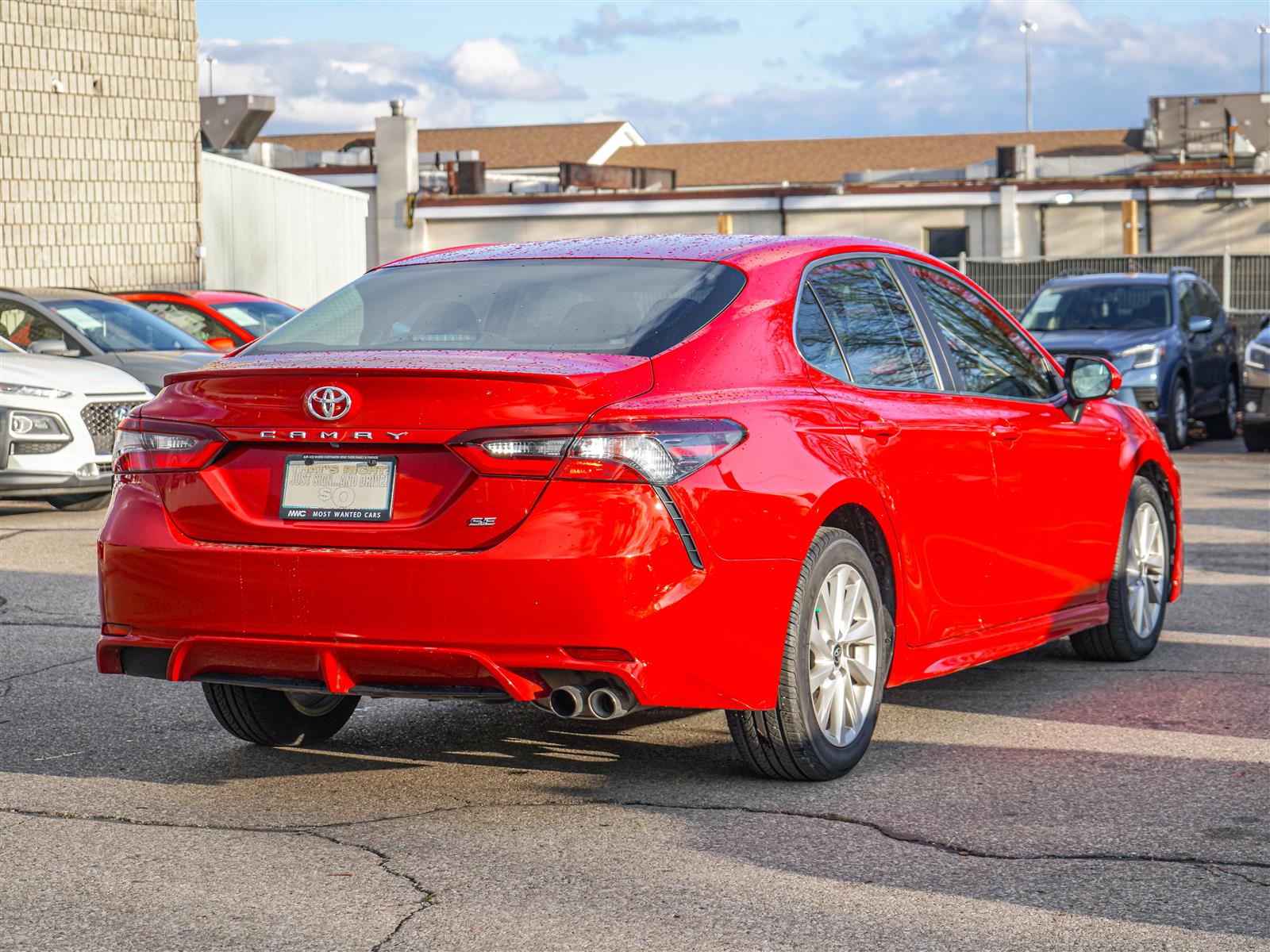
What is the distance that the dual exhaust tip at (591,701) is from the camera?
4945 millimetres

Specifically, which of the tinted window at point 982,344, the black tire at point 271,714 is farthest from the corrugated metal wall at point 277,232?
the black tire at point 271,714

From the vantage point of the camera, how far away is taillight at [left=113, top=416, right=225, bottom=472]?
17.0ft

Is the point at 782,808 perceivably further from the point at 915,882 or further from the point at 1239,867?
the point at 1239,867

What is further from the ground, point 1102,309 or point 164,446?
point 1102,309

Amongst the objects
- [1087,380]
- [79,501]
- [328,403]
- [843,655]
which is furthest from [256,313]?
[328,403]

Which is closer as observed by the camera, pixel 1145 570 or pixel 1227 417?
pixel 1145 570

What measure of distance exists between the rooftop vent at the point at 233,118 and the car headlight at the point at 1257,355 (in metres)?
27.1

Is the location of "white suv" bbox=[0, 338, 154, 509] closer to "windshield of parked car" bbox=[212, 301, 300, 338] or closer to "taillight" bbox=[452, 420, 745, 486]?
"windshield of parked car" bbox=[212, 301, 300, 338]

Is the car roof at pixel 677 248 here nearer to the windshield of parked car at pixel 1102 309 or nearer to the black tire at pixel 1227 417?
the windshield of parked car at pixel 1102 309

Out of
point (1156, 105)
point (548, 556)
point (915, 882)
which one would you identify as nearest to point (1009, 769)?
point (915, 882)

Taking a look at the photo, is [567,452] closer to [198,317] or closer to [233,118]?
[198,317]

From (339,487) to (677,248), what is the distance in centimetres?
149

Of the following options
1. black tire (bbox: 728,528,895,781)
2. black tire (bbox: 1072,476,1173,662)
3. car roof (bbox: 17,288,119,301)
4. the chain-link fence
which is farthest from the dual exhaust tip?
the chain-link fence

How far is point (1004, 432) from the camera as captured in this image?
6602mm
